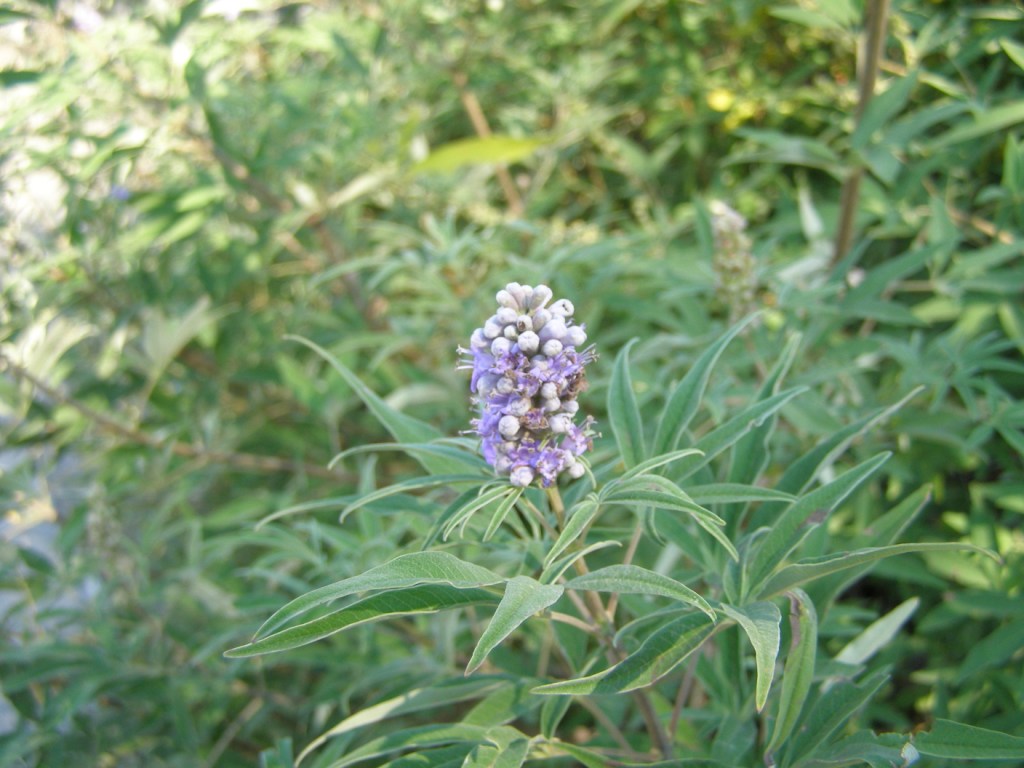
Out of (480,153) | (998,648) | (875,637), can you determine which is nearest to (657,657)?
(875,637)

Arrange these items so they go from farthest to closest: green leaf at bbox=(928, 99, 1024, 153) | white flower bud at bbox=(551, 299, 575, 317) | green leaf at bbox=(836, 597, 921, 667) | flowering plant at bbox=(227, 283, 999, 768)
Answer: green leaf at bbox=(928, 99, 1024, 153), green leaf at bbox=(836, 597, 921, 667), white flower bud at bbox=(551, 299, 575, 317), flowering plant at bbox=(227, 283, 999, 768)

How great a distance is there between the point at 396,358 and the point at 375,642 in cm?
120

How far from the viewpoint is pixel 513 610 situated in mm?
804

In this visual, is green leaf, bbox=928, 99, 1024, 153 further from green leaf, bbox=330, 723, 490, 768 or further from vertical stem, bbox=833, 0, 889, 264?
green leaf, bbox=330, 723, 490, 768

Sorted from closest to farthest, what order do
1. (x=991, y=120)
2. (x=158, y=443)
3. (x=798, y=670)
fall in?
(x=798, y=670), (x=991, y=120), (x=158, y=443)

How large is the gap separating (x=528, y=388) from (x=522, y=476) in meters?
0.10

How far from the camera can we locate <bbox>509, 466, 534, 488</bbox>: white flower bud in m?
0.94

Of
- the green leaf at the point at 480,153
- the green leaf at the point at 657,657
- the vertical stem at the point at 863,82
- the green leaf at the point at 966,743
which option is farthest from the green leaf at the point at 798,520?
the green leaf at the point at 480,153

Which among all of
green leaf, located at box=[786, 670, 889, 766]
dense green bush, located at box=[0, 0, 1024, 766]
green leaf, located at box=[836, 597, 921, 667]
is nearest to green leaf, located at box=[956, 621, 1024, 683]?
dense green bush, located at box=[0, 0, 1024, 766]

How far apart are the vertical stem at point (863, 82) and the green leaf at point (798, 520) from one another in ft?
3.69

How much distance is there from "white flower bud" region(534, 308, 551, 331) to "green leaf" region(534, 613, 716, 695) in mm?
373

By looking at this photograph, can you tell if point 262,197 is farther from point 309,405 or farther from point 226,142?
point 309,405

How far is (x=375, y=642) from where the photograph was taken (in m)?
1.77

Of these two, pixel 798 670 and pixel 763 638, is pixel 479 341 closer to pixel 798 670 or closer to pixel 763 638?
pixel 763 638
